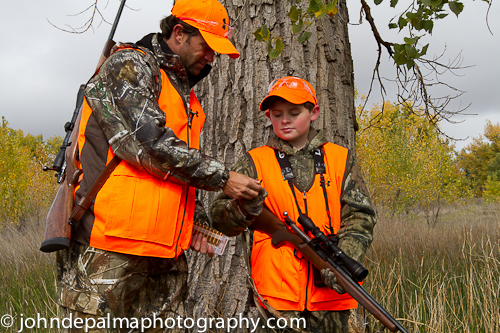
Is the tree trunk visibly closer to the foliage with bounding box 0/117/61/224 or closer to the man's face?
the man's face

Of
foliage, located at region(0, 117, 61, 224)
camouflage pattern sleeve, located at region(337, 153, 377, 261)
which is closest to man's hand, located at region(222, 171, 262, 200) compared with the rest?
camouflage pattern sleeve, located at region(337, 153, 377, 261)

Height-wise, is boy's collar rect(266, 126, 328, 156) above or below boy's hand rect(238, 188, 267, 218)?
above

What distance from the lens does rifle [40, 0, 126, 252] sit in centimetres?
187

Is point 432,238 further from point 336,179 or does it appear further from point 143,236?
point 143,236

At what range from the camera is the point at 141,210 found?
1.87 m

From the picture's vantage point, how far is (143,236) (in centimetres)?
188

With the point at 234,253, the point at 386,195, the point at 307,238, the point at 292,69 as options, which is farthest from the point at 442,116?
the point at 386,195

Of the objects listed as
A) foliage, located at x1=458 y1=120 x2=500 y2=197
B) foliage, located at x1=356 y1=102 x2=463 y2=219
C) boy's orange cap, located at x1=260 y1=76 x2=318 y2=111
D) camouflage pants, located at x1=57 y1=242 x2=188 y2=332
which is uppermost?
foliage, located at x1=458 y1=120 x2=500 y2=197

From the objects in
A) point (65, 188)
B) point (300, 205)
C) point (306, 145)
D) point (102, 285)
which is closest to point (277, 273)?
point (300, 205)

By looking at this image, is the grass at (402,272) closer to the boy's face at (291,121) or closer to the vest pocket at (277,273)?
the vest pocket at (277,273)

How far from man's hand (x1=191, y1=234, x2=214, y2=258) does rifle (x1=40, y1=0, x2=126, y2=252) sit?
77 cm

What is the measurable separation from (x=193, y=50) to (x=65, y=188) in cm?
109

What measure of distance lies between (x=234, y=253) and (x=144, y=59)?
1936mm

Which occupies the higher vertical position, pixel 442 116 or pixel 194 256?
pixel 442 116
